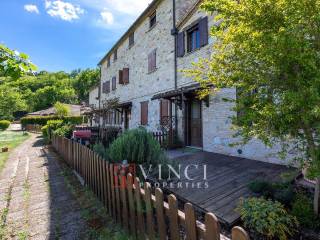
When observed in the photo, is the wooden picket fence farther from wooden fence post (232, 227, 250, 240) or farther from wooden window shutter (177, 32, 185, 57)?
wooden window shutter (177, 32, 185, 57)

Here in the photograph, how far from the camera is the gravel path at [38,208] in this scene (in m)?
3.21

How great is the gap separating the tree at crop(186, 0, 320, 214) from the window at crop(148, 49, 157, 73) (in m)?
9.30

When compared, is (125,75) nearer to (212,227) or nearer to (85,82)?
(212,227)

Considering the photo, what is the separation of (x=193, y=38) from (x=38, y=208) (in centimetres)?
869

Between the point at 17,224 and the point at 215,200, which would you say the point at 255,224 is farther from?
the point at 17,224

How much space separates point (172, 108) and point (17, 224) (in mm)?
7918

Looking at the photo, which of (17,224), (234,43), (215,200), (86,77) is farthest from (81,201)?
(86,77)

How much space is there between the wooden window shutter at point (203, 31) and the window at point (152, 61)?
3889mm

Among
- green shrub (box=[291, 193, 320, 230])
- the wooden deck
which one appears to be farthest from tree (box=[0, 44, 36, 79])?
green shrub (box=[291, 193, 320, 230])

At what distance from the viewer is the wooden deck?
342cm

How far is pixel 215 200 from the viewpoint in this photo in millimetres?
3666

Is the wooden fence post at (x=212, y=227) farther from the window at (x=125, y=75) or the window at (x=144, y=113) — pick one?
the window at (x=125, y=75)

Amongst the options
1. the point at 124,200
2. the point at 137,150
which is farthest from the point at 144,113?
the point at 124,200

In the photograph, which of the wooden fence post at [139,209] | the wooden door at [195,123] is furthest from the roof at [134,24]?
the wooden fence post at [139,209]
